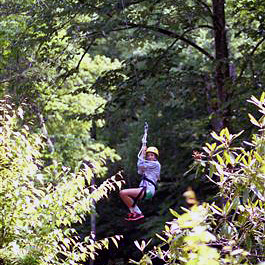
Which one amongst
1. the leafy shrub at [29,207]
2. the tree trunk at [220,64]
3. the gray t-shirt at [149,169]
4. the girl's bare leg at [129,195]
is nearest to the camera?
the leafy shrub at [29,207]

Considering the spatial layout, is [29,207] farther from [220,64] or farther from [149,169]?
[220,64]

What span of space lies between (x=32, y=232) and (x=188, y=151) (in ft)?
38.2

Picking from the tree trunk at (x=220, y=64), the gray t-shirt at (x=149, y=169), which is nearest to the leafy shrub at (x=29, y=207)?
the gray t-shirt at (x=149, y=169)

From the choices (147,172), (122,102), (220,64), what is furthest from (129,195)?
(220,64)

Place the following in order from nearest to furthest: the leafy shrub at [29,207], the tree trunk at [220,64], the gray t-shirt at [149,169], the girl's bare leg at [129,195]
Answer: the leafy shrub at [29,207], the gray t-shirt at [149,169], the girl's bare leg at [129,195], the tree trunk at [220,64]

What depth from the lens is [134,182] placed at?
22.1 metres

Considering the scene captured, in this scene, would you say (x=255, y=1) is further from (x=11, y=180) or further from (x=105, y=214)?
(x=105, y=214)

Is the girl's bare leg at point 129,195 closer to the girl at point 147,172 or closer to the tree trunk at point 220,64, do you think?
the girl at point 147,172

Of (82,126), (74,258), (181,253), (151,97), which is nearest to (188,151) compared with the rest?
(82,126)

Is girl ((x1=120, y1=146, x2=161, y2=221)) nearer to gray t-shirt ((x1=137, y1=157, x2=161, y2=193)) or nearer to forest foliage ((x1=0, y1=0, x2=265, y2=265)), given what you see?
gray t-shirt ((x1=137, y1=157, x2=161, y2=193))

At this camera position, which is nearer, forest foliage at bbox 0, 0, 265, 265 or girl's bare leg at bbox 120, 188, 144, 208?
forest foliage at bbox 0, 0, 265, 265

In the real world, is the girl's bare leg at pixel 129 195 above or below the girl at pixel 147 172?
below

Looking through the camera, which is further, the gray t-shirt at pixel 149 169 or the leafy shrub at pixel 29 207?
the gray t-shirt at pixel 149 169

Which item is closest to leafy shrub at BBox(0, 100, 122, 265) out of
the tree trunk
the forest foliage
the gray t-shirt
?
the forest foliage
